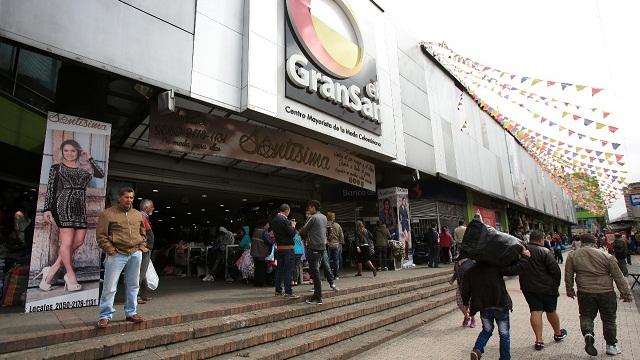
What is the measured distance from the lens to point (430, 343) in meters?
5.36

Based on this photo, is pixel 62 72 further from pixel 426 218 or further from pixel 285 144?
pixel 426 218

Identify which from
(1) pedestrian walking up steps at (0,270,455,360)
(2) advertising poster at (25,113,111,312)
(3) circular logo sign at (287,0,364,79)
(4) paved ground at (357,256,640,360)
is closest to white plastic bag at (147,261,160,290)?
(2) advertising poster at (25,113,111,312)

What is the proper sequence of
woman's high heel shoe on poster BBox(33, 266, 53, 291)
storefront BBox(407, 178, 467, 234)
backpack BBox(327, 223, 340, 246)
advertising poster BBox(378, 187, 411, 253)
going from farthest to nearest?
storefront BBox(407, 178, 467, 234), advertising poster BBox(378, 187, 411, 253), backpack BBox(327, 223, 340, 246), woman's high heel shoe on poster BBox(33, 266, 53, 291)

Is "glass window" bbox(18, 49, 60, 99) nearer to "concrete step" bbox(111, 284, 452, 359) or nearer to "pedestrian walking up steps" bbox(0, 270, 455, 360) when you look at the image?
"pedestrian walking up steps" bbox(0, 270, 455, 360)

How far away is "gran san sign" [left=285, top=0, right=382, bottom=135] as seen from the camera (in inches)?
345

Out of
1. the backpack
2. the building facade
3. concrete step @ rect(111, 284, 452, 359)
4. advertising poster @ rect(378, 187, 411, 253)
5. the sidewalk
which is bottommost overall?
concrete step @ rect(111, 284, 452, 359)

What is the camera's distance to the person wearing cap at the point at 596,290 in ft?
14.9

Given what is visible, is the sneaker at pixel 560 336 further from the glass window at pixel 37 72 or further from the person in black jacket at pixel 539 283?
the glass window at pixel 37 72

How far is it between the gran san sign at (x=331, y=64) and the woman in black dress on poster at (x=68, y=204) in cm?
443

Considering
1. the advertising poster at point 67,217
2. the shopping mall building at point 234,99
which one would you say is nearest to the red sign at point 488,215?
the shopping mall building at point 234,99

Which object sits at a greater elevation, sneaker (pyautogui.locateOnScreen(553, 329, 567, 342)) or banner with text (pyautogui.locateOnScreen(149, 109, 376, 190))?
banner with text (pyautogui.locateOnScreen(149, 109, 376, 190))

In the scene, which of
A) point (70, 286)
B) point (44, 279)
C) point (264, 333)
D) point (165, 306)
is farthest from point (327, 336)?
point (44, 279)

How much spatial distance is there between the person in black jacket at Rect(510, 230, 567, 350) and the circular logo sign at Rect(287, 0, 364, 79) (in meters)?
6.82

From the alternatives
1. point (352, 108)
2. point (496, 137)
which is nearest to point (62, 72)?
point (352, 108)
